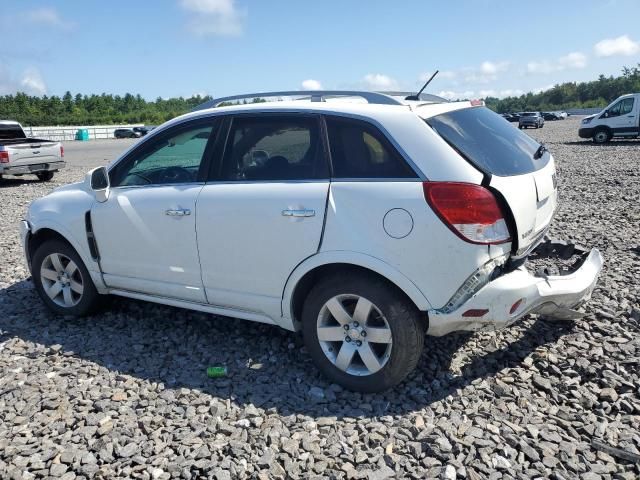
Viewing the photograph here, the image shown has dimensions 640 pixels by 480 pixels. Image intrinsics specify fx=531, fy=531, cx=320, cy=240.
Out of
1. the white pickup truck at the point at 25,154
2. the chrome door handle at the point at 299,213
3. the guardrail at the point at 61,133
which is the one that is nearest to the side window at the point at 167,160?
the chrome door handle at the point at 299,213

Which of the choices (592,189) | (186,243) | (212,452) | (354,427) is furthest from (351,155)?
(592,189)

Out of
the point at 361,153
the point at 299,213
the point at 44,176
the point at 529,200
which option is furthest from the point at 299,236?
the point at 44,176

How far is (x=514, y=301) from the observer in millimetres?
3088

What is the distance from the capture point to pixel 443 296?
3072 millimetres

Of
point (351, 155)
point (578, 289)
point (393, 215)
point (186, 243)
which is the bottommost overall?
point (578, 289)

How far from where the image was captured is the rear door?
3.40 meters

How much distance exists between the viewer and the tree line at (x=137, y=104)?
90500 mm

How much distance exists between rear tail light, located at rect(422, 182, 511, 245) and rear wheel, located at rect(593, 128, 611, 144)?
23.9 metres

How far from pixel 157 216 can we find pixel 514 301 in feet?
8.48

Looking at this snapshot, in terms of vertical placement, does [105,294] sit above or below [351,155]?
below

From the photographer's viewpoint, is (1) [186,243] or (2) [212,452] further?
(1) [186,243]

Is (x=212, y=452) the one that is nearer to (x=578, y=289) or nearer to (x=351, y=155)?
(x=351, y=155)

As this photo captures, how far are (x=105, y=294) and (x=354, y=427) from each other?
8.84 feet

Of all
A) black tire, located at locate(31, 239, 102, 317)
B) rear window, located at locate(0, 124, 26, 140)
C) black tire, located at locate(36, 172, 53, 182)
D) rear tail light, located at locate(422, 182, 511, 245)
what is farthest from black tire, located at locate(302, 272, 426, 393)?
rear window, located at locate(0, 124, 26, 140)
